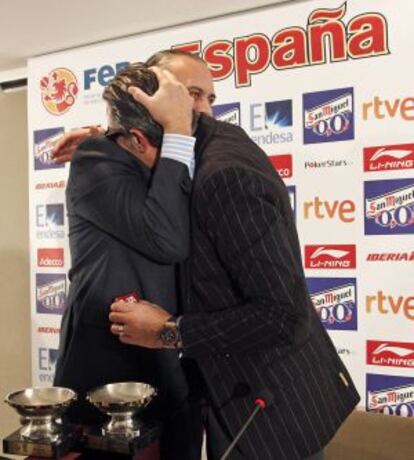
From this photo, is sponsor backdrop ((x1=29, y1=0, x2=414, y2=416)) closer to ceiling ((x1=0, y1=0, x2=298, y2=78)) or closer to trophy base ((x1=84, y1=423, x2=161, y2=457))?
ceiling ((x1=0, y1=0, x2=298, y2=78))

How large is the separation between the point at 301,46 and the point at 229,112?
0.38 metres

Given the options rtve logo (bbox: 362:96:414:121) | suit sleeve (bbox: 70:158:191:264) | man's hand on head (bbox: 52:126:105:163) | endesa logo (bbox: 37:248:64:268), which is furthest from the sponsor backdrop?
suit sleeve (bbox: 70:158:191:264)

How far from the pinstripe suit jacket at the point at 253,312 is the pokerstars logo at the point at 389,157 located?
1.03 meters

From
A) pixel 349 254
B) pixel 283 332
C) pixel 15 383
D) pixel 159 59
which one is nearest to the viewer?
pixel 283 332

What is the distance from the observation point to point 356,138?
210cm

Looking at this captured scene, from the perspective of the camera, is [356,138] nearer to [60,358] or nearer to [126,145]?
[126,145]

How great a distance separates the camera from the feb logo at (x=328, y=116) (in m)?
2.11

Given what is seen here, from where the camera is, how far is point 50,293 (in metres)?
2.79

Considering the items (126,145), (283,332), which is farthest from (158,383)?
Answer: (126,145)

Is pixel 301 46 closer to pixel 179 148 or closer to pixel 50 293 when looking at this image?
pixel 179 148

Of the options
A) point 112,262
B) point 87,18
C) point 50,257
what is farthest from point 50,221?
point 112,262

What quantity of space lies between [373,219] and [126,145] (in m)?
1.16

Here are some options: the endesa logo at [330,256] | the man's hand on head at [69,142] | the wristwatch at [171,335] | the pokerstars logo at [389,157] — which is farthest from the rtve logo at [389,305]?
the wristwatch at [171,335]

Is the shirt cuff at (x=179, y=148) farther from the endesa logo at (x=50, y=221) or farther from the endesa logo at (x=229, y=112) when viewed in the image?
the endesa logo at (x=50, y=221)
